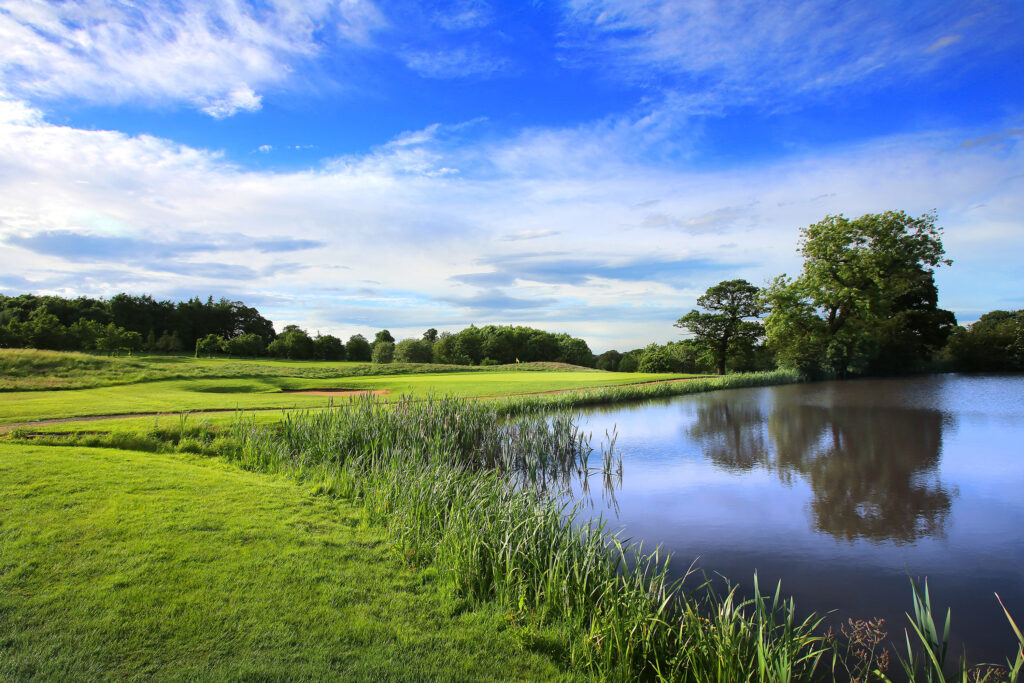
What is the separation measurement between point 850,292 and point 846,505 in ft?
80.0

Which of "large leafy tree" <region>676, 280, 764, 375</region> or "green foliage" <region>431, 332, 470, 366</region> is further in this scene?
"green foliage" <region>431, 332, 470, 366</region>

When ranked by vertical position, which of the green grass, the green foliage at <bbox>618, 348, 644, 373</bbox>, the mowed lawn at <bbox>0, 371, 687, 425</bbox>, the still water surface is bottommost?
the still water surface

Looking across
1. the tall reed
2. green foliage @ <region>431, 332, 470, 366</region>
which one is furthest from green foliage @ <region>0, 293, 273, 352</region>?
the tall reed

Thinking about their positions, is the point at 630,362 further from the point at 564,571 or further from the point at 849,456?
the point at 564,571

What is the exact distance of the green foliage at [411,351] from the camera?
48.8 metres

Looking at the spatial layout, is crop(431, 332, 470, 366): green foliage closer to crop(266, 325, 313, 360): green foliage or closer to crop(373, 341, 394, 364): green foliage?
crop(373, 341, 394, 364): green foliage

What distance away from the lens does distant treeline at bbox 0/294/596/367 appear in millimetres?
40688

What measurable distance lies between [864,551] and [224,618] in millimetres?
5994

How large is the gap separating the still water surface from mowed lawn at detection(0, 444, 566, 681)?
280 centimetres

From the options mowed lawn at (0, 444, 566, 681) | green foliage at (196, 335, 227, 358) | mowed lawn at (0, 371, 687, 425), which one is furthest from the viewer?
green foliage at (196, 335, 227, 358)

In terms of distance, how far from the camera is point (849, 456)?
33.1 ft

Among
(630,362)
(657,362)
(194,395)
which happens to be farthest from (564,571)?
(630,362)

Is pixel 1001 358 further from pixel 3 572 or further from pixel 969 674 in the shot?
pixel 3 572

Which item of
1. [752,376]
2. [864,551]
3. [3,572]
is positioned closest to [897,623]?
[864,551]
